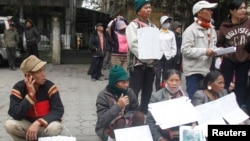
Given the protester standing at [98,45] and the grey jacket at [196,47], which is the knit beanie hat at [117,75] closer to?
the grey jacket at [196,47]

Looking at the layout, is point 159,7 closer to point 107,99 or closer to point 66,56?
point 66,56

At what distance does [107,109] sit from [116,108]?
0.62ft

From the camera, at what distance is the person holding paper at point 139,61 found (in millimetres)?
4781

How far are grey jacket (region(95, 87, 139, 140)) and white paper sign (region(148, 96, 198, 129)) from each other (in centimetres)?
26

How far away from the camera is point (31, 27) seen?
1261 centimetres

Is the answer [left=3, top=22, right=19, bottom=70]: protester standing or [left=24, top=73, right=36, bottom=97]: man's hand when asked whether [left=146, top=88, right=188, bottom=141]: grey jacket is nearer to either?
[left=24, top=73, right=36, bottom=97]: man's hand

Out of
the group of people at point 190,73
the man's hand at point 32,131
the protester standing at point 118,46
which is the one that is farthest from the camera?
the protester standing at point 118,46

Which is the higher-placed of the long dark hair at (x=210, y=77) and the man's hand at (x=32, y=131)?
the long dark hair at (x=210, y=77)

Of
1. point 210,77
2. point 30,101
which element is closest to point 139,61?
point 210,77

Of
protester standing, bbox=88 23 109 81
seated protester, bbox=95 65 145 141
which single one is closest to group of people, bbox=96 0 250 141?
seated protester, bbox=95 65 145 141

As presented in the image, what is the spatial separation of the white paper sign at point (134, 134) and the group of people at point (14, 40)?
30.0 ft

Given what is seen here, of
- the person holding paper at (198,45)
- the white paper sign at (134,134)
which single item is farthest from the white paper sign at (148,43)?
Answer: the white paper sign at (134,134)

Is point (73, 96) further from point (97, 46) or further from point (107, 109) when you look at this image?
point (107, 109)

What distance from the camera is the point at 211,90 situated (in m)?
4.26
